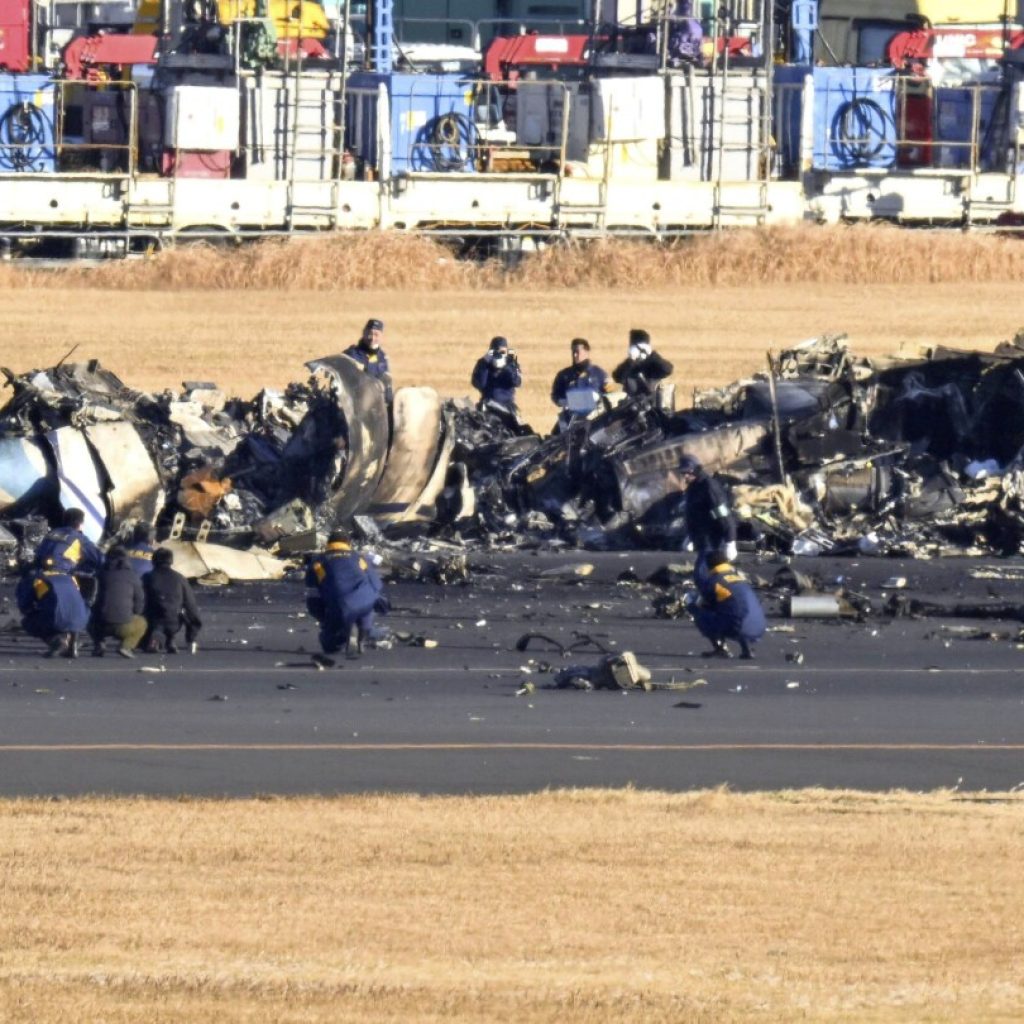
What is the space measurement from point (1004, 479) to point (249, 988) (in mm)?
16036

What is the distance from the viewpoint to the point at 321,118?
48.7m

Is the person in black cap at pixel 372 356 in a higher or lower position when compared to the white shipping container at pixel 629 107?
lower

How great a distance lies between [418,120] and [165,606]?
3506 cm

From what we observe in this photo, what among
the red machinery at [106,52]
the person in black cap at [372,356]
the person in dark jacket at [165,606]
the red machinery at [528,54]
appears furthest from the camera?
the red machinery at [528,54]

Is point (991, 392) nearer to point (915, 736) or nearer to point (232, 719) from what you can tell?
point (915, 736)

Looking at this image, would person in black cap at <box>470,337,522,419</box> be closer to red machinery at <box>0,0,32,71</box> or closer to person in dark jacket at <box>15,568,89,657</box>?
person in dark jacket at <box>15,568,89,657</box>

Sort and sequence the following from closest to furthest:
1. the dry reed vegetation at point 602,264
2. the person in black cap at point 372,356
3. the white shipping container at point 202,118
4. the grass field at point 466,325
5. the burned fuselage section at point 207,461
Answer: the burned fuselage section at point 207,461 < the person in black cap at point 372,356 < the grass field at point 466,325 < the dry reed vegetation at point 602,264 < the white shipping container at point 202,118

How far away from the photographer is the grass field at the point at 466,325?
35812 mm

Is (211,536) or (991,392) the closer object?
(211,536)

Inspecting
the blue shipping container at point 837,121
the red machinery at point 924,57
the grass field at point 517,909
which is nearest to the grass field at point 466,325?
the blue shipping container at point 837,121

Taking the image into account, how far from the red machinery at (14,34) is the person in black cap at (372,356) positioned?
3167 cm

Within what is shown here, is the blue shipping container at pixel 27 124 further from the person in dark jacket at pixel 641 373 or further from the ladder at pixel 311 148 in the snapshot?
the person in dark jacket at pixel 641 373

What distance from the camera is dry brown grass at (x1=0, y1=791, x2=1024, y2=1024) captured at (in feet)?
27.4

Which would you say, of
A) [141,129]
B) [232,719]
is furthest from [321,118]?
[232,719]
